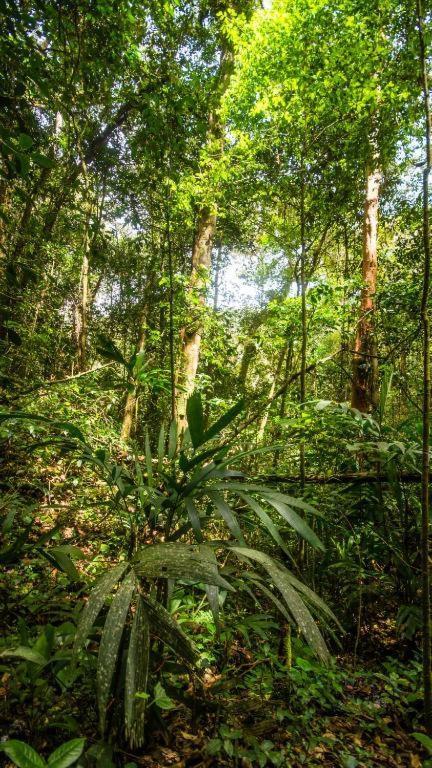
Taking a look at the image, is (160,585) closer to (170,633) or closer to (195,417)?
(170,633)

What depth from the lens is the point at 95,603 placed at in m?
0.95

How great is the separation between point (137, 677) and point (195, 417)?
0.71m

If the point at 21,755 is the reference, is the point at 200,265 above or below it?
above

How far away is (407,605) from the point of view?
2.32 m

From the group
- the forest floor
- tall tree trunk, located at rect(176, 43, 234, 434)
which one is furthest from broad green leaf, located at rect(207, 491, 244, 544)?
tall tree trunk, located at rect(176, 43, 234, 434)

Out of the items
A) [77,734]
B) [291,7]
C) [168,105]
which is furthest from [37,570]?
[291,7]

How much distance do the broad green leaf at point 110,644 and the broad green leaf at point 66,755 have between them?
20 centimetres

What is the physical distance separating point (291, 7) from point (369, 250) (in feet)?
10.9

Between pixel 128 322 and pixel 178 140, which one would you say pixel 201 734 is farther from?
pixel 128 322

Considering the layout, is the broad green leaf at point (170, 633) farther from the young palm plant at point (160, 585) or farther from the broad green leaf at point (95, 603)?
the broad green leaf at point (95, 603)

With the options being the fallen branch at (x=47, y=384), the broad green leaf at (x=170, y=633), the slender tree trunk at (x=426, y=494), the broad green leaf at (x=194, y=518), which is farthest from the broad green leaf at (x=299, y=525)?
the fallen branch at (x=47, y=384)

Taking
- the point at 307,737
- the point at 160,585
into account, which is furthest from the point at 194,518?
the point at 307,737

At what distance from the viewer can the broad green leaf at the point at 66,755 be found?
88 centimetres

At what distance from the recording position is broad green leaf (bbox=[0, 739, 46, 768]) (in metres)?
0.84
